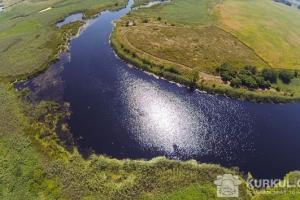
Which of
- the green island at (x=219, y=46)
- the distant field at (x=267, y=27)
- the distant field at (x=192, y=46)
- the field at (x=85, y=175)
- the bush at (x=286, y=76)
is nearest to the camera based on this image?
the field at (x=85, y=175)

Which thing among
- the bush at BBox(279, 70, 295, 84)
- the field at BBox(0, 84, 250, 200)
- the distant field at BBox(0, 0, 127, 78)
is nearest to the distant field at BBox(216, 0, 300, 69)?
the bush at BBox(279, 70, 295, 84)

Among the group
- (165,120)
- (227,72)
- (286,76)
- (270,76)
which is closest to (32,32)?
(165,120)

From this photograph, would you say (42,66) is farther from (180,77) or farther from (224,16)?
(224,16)

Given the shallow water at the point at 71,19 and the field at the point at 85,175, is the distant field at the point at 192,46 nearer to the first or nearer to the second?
the shallow water at the point at 71,19

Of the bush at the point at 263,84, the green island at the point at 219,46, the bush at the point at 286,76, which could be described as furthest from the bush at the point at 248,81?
the bush at the point at 286,76

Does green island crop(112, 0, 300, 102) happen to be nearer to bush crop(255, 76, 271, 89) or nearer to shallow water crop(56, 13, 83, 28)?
bush crop(255, 76, 271, 89)

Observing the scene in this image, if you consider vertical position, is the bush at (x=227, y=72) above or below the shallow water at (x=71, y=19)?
below
